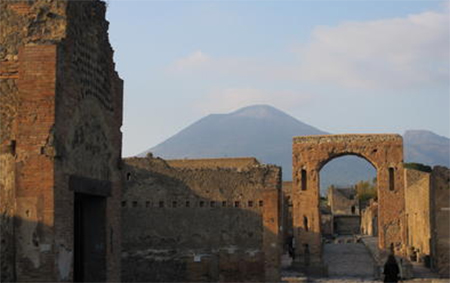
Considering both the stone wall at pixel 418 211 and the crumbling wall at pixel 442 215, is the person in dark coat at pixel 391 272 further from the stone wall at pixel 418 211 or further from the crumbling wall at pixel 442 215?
the stone wall at pixel 418 211

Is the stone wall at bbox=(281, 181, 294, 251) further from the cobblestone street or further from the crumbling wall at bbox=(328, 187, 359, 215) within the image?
the crumbling wall at bbox=(328, 187, 359, 215)

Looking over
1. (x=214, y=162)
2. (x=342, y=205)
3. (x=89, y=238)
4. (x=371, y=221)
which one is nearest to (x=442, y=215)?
(x=214, y=162)

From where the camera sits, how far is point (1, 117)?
33.4 ft

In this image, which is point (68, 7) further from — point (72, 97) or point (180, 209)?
point (180, 209)

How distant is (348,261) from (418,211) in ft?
13.3

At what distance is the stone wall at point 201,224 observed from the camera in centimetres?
2167

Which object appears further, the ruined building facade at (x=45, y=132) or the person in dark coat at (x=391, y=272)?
the person in dark coat at (x=391, y=272)

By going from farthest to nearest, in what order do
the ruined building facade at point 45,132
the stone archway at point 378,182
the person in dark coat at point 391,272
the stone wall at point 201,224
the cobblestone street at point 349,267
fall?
the stone archway at point 378,182 → the cobblestone street at point 349,267 → the stone wall at point 201,224 → the person in dark coat at point 391,272 → the ruined building facade at point 45,132

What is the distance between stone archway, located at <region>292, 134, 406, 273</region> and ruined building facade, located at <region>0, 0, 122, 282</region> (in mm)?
21215

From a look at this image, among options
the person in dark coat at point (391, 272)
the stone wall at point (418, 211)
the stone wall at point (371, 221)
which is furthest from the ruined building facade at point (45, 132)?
the stone wall at point (371, 221)

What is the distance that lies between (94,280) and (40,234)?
7.07 ft

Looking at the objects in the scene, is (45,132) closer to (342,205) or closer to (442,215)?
(442,215)

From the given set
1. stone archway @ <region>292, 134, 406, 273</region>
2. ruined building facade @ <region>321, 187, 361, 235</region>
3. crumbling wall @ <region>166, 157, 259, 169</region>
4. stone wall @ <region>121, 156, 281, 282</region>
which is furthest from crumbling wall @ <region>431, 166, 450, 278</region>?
ruined building facade @ <region>321, 187, 361, 235</region>

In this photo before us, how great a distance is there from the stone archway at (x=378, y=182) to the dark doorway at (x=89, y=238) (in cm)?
2037
